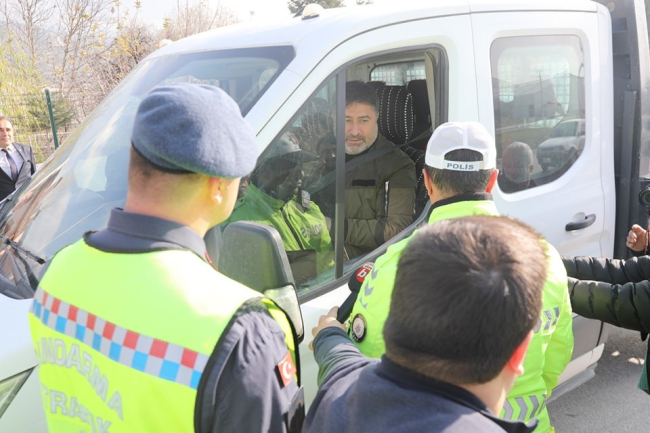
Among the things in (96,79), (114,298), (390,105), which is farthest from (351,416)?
(96,79)

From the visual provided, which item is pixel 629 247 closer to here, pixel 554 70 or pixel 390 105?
pixel 554 70

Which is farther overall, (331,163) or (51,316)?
(331,163)

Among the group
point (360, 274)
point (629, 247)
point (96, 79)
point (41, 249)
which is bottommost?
point (629, 247)

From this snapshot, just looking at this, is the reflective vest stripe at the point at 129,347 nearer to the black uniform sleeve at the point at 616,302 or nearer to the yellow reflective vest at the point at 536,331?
the yellow reflective vest at the point at 536,331

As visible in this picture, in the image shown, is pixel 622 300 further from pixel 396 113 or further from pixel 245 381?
pixel 396 113

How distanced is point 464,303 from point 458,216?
69 cm

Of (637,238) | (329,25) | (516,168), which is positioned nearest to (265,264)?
(329,25)

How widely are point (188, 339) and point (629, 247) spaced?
2.65 m

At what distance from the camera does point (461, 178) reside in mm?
1833

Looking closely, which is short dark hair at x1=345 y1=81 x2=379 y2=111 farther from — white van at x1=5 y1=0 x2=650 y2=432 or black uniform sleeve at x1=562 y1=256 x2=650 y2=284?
black uniform sleeve at x1=562 y1=256 x2=650 y2=284

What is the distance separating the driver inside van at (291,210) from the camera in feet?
7.16

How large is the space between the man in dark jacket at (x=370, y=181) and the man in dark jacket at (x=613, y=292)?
0.80m

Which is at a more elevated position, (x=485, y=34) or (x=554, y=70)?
(x=485, y=34)

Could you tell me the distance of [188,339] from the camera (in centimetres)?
105
